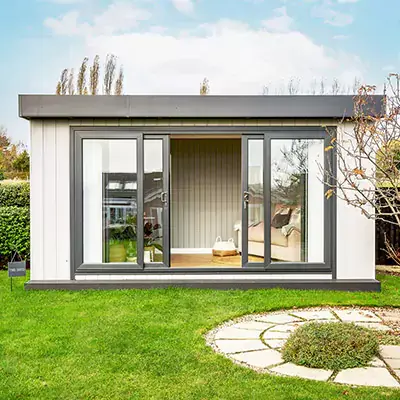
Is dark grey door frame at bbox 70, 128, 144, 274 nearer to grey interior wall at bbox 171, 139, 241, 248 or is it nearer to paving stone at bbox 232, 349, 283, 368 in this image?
paving stone at bbox 232, 349, 283, 368

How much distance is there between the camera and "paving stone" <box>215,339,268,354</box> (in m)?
4.20

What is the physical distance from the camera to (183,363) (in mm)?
3830

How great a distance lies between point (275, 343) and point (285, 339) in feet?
0.51

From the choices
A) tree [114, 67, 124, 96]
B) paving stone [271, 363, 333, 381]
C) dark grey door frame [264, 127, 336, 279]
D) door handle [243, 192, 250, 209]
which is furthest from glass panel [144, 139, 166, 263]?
tree [114, 67, 124, 96]

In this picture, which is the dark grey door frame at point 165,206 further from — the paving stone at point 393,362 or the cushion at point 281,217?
the paving stone at point 393,362

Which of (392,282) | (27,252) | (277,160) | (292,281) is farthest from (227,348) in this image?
(27,252)

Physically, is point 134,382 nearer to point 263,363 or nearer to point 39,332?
point 263,363

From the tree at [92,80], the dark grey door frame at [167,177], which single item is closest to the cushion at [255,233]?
the dark grey door frame at [167,177]

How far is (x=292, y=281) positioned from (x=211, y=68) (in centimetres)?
1450

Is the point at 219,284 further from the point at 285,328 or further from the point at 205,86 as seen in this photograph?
the point at 205,86

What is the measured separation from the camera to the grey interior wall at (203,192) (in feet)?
32.3

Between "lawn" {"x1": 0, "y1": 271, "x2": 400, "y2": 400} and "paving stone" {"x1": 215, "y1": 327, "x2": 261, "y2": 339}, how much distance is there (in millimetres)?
163

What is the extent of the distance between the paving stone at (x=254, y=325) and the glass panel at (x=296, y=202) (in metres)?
1.78

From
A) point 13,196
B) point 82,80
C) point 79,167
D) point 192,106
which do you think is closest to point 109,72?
point 82,80
